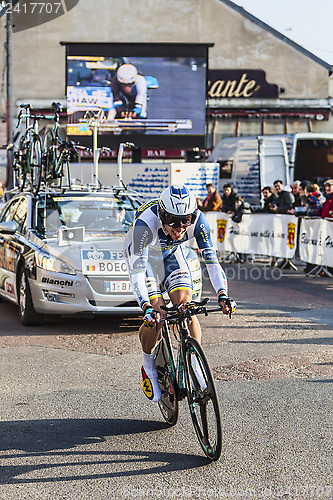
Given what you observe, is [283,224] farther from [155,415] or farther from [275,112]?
[275,112]

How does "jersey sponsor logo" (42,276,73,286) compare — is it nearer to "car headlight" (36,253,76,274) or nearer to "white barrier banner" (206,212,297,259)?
"car headlight" (36,253,76,274)

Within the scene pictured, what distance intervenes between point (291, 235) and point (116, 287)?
832 centimetres

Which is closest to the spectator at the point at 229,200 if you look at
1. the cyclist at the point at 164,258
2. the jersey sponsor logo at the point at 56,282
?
the jersey sponsor logo at the point at 56,282

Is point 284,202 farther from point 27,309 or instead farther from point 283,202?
point 27,309

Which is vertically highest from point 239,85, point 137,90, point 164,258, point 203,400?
point 239,85

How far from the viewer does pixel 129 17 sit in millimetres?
46000

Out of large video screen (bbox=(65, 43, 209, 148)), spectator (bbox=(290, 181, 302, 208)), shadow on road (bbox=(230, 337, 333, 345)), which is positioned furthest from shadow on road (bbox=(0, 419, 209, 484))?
large video screen (bbox=(65, 43, 209, 148))

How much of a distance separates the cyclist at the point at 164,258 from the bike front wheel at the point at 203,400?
1.02 ft

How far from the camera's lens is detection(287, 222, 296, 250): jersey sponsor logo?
672 inches

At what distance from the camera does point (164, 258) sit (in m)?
6.06

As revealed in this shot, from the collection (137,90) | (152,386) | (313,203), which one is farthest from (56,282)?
(137,90)

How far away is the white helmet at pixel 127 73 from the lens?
31.0 meters

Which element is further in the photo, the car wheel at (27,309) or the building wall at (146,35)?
the building wall at (146,35)

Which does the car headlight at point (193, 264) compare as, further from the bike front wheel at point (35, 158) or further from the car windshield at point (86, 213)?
the bike front wheel at point (35, 158)
